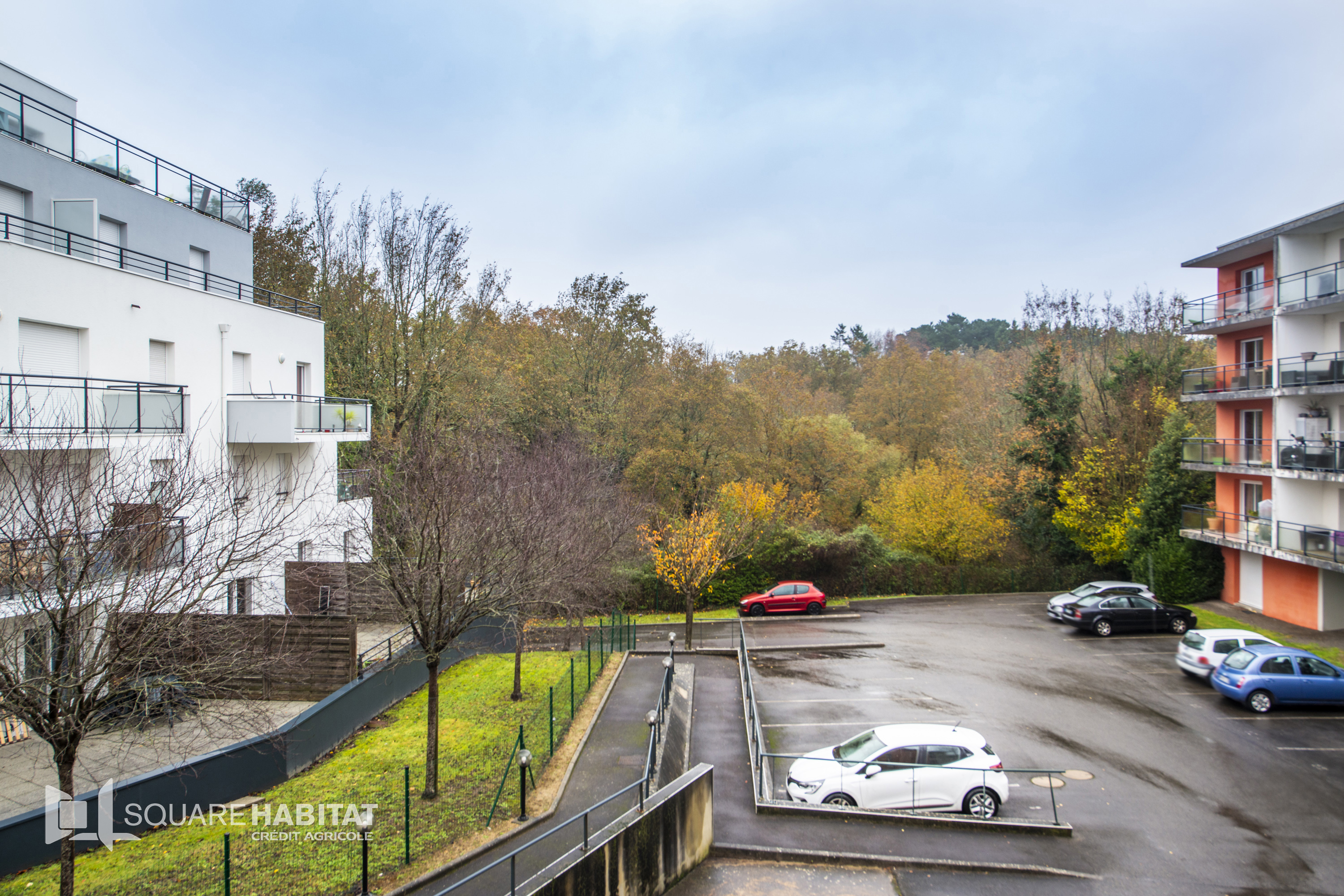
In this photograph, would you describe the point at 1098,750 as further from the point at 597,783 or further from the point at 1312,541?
the point at 1312,541

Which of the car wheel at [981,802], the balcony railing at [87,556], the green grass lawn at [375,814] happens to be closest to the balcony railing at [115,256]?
the balcony railing at [87,556]

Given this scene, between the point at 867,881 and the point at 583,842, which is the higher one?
the point at 583,842

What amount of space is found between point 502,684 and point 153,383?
10289mm

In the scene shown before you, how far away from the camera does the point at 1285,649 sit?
1703 cm

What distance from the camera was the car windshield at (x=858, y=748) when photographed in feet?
39.6

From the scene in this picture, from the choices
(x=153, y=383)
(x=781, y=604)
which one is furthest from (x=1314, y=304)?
Result: (x=153, y=383)

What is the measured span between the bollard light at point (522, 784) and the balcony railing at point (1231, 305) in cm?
2681

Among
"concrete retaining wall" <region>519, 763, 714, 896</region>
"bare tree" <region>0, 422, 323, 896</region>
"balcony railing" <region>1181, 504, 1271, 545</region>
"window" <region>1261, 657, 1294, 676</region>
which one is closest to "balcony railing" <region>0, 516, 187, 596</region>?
"bare tree" <region>0, 422, 323, 896</region>

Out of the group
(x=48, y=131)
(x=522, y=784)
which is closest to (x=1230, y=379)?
(x=522, y=784)

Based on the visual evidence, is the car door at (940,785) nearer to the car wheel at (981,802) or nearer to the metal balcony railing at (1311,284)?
the car wheel at (981,802)

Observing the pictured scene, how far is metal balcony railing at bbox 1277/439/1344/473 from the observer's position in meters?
21.3

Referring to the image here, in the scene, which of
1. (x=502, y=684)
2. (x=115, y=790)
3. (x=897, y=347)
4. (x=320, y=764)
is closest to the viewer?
(x=115, y=790)

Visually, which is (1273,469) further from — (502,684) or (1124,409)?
(502,684)

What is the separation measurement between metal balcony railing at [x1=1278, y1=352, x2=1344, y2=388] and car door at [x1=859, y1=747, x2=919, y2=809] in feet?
64.5
